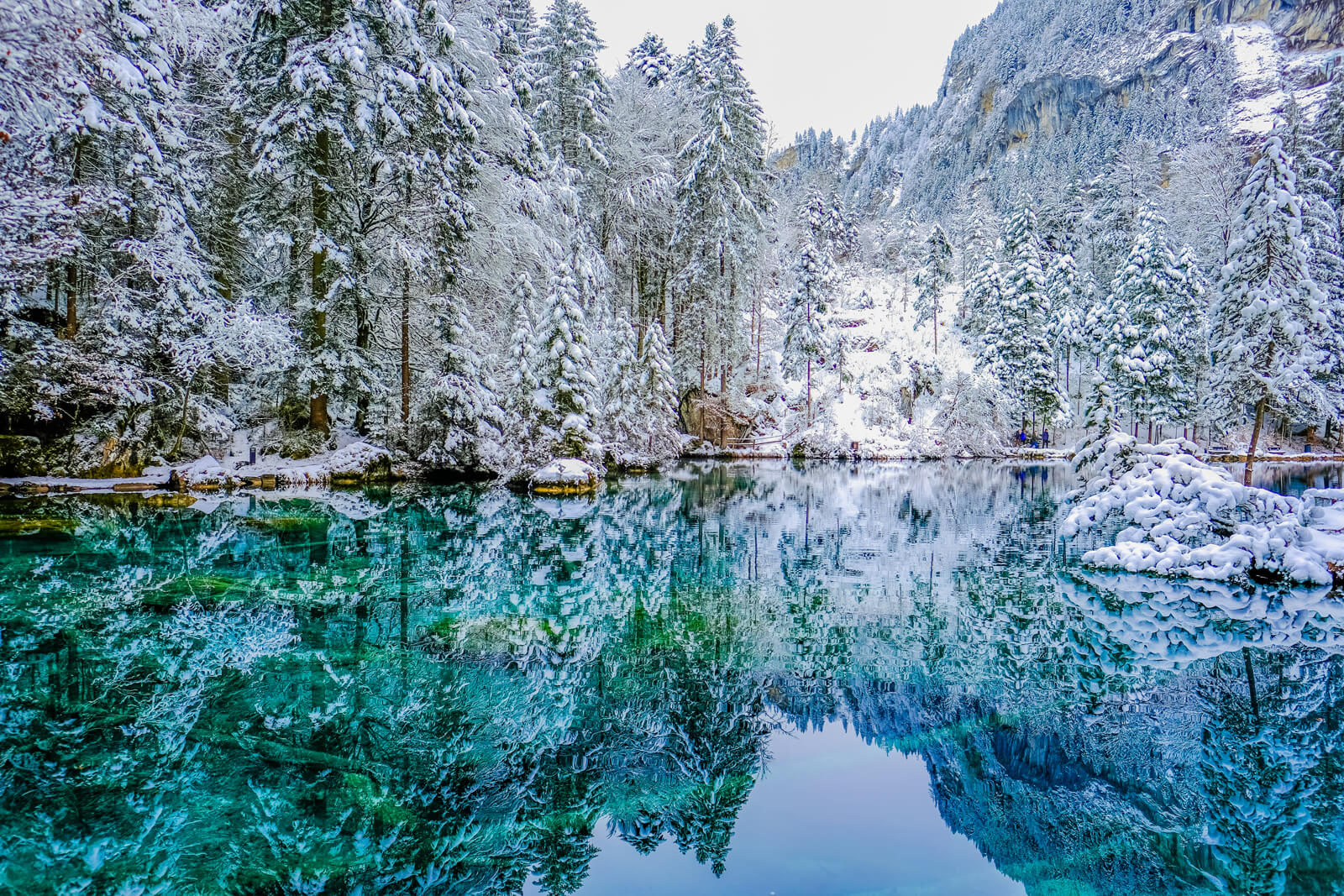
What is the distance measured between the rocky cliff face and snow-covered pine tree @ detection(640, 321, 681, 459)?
80.9 meters

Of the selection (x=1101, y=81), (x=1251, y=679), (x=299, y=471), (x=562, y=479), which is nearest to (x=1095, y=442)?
(x=1251, y=679)

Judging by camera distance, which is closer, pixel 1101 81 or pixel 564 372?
pixel 564 372

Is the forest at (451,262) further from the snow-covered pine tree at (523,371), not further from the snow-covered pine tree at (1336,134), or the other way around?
the snow-covered pine tree at (1336,134)

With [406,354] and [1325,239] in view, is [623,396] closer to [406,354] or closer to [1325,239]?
[406,354]

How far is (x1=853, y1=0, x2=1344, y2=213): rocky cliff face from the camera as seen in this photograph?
100 metres

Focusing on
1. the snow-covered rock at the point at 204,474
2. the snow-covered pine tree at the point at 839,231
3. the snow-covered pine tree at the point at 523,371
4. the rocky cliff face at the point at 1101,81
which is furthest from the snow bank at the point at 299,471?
the rocky cliff face at the point at 1101,81

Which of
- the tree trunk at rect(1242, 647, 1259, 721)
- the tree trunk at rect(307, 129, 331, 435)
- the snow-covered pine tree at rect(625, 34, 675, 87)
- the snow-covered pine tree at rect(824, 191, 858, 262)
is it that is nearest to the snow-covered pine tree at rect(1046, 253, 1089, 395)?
the snow-covered pine tree at rect(824, 191, 858, 262)

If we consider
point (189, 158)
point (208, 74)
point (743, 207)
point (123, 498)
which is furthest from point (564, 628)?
point (743, 207)

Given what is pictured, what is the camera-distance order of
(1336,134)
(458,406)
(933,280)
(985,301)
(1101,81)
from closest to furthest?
(458,406) < (1336,134) < (985,301) < (933,280) < (1101,81)

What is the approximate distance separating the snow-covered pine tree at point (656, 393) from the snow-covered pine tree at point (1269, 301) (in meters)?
19.9

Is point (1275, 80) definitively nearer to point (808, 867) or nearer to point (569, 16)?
point (569, 16)

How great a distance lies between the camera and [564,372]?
2312cm

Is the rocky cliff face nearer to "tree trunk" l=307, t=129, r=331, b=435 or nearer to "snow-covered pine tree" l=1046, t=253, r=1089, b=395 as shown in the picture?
"snow-covered pine tree" l=1046, t=253, r=1089, b=395

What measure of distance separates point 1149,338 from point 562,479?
115ft
